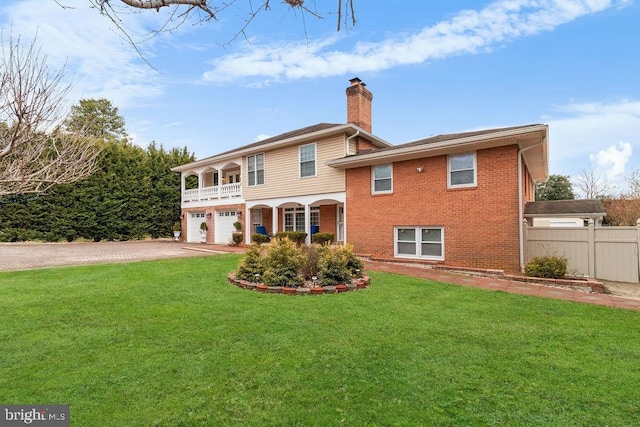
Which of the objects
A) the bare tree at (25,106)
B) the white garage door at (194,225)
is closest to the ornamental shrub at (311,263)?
the bare tree at (25,106)

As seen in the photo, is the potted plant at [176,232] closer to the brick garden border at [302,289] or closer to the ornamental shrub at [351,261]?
the brick garden border at [302,289]

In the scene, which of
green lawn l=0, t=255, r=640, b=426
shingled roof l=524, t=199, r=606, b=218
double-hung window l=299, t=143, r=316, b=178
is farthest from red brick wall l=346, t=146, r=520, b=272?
green lawn l=0, t=255, r=640, b=426

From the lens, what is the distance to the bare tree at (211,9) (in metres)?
2.58

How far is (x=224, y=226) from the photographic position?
21234 millimetres

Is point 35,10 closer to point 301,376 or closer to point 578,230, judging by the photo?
point 301,376

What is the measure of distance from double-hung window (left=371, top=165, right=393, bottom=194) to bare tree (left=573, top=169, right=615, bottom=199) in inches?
1148

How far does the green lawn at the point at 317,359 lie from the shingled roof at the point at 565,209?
24.9ft

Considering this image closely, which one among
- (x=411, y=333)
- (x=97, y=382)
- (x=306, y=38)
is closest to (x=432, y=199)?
(x=411, y=333)

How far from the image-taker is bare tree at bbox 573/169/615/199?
3095 cm

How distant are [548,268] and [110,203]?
2401 centimetres

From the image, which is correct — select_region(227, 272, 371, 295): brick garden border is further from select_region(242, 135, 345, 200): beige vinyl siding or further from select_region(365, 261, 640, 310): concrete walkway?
select_region(242, 135, 345, 200): beige vinyl siding

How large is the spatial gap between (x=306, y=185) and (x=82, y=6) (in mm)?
13804

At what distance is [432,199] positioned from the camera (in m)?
11.9

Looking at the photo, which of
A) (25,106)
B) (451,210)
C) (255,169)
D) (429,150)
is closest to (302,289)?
(25,106)
